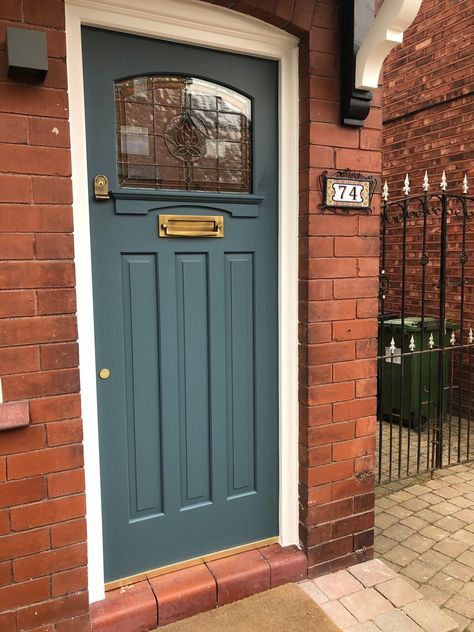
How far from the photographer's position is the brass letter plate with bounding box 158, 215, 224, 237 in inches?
91.3

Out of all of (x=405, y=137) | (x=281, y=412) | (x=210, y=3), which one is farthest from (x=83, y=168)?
(x=405, y=137)

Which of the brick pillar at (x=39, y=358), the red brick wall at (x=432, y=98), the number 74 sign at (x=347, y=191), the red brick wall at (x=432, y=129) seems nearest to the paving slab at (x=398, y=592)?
the brick pillar at (x=39, y=358)

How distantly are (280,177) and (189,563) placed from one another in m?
2.02

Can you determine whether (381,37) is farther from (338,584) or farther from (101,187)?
(338,584)

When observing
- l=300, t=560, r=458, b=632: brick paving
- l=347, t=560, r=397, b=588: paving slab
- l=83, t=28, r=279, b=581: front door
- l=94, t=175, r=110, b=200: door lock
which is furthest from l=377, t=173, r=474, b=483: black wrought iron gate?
l=94, t=175, r=110, b=200: door lock

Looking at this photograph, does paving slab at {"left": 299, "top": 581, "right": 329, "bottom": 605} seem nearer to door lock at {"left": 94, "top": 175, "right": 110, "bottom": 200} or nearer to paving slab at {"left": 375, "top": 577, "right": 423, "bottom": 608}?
paving slab at {"left": 375, "top": 577, "right": 423, "bottom": 608}

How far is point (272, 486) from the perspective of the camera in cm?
271

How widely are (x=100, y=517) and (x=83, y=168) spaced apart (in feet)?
5.12

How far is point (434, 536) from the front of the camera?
3152mm

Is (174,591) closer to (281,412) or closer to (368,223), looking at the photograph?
(281,412)

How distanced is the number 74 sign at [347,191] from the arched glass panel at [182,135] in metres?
0.39

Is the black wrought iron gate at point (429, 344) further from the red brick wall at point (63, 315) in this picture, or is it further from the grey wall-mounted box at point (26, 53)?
the grey wall-mounted box at point (26, 53)

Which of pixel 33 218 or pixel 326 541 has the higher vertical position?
pixel 33 218

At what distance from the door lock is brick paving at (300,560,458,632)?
85.4 inches
